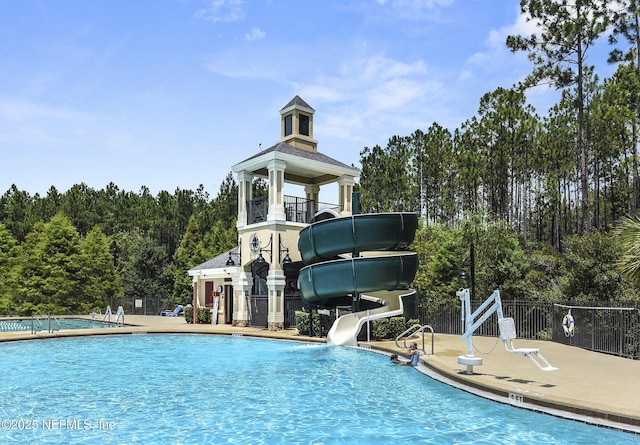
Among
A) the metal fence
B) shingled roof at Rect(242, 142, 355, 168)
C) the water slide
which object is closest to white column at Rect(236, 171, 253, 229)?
shingled roof at Rect(242, 142, 355, 168)

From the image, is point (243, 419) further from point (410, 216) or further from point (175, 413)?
point (410, 216)

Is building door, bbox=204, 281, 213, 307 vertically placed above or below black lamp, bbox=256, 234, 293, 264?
below

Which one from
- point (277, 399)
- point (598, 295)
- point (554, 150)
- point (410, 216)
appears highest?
point (554, 150)

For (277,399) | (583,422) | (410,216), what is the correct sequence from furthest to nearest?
(410,216) < (277,399) < (583,422)

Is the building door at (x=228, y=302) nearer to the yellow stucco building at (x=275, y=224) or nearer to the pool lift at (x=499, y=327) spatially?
the yellow stucco building at (x=275, y=224)

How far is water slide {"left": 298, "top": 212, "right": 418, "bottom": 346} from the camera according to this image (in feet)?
67.6

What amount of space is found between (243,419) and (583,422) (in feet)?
18.1

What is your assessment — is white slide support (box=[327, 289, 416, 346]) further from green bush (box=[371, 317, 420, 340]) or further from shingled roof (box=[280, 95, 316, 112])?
shingled roof (box=[280, 95, 316, 112])

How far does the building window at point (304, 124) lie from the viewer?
30000 mm

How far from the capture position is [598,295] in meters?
19.9

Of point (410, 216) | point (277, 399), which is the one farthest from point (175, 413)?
point (410, 216)

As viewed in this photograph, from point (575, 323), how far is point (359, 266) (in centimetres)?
772

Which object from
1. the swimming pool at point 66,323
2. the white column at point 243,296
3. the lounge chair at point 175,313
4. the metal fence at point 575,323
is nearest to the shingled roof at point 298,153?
the white column at point 243,296

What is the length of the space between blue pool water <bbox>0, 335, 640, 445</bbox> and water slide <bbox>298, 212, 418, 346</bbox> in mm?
3905
